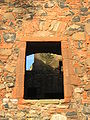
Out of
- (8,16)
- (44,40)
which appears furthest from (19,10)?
(44,40)

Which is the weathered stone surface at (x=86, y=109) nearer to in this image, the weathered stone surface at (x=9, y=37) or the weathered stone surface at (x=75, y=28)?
the weathered stone surface at (x=75, y=28)

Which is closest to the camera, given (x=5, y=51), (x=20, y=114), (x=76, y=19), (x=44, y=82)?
(x=20, y=114)

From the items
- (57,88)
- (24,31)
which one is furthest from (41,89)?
(24,31)

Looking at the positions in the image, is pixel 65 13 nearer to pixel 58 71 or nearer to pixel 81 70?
pixel 81 70

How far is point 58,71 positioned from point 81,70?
765cm

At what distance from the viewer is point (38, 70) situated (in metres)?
12.6

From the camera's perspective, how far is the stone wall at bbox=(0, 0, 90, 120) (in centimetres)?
456

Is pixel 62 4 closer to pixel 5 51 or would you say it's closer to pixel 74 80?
pixel 5 51

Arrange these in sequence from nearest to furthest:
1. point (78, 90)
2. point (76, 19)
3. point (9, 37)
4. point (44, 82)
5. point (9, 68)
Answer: point (78, 90)
point (9, 68)
point (9, 37)
point (76, 19)
point (44, 82)

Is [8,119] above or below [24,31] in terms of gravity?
below

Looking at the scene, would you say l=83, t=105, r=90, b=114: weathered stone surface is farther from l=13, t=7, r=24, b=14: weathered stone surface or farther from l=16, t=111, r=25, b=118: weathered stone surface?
l=13, t=7, r=24, b=14: weathered stone surface

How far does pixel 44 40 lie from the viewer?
16.7ft

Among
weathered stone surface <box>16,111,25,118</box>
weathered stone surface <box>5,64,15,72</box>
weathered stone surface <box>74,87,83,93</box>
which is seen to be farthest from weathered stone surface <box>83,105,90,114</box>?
weathered stone surface <box>5,64,15,72</box>

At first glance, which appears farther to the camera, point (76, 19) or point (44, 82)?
point (44, 82)
